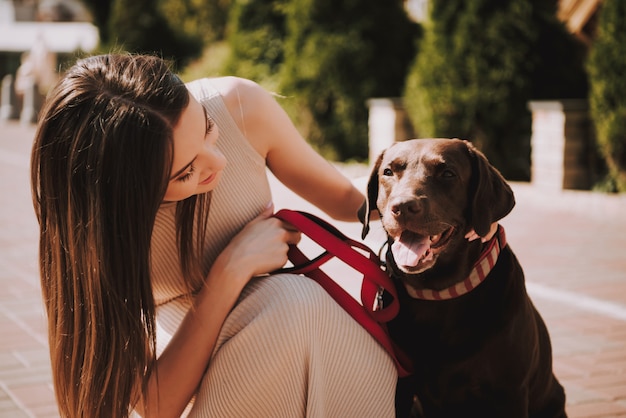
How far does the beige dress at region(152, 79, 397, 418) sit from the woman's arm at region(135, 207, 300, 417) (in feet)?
0.13

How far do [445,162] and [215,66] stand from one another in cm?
1819

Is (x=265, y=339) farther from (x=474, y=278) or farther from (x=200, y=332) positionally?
(x=474, y=278)

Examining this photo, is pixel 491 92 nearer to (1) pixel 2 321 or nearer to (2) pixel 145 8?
(1) pixel 2 321

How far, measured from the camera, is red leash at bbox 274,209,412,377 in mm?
2795

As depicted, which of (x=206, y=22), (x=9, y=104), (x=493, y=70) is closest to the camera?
(x=493, y=70)

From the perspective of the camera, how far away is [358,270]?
2824mm

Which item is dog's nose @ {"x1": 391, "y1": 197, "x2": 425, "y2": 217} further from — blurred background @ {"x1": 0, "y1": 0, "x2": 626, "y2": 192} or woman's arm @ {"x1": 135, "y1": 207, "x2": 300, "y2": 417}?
blurred background @ {"x1": 0, "y1": 0, "x2": 626, "y2": 192}

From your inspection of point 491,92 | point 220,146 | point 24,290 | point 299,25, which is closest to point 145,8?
point 299,25

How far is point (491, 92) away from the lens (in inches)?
A: 379

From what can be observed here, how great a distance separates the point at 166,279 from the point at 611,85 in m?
6.93

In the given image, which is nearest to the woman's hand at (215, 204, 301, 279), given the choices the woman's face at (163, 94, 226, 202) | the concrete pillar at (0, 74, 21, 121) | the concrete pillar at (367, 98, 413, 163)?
the woman's face at (163, 94, 226, 202)

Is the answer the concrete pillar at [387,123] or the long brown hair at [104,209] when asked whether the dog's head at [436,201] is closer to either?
the long brown hair at [104,209]

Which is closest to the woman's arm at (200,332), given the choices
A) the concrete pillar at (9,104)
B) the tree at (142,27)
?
the tree at (142,27)

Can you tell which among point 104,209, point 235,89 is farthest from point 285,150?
point 104,209
